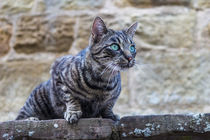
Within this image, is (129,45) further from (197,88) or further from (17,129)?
(197,88)

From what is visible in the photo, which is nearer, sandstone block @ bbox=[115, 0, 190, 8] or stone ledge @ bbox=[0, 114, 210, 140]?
stone ledge @ bbox=[0, 114, 210, 140]

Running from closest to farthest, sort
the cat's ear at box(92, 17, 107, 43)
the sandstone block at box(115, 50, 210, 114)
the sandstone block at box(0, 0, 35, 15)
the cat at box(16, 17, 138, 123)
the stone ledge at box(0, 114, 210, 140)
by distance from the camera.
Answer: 1. the stone ledge at box(0, 114, 210, 140)
2. the cat at box(16, 17, 138, 123)
3. the cat's ear at box(92, 17, 107, 43)
4. the sandstone block at box(115, 50, 210, 114)
5. the sandstone block at box(0, 0, 35, 15)

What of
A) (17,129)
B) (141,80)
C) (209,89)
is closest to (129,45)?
(17,129)

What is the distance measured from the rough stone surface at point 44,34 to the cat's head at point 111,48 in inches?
47.5

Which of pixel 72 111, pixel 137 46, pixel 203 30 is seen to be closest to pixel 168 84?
pixel 137 46

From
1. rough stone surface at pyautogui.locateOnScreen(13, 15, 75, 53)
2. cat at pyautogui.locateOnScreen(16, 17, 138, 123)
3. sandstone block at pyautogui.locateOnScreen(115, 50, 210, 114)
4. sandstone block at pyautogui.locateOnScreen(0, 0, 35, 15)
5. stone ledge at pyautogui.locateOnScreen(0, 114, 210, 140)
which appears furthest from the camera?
sandstone block at pyautogui.locateOnScreen(0, 0, 35, 15)

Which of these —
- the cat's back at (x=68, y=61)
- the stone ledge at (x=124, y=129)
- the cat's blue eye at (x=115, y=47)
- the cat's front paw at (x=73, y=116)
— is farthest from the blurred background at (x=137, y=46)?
the stone ledge at (x=124, y=129)

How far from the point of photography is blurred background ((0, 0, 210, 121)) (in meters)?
3.01

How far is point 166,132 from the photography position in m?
1.48

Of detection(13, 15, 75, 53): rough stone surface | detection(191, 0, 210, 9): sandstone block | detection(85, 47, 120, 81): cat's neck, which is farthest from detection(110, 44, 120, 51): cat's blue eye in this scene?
detection(191, 0, 210, 9): sandstone block

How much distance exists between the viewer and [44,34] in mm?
3229

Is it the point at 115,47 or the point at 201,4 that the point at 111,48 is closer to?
the point at 115,47

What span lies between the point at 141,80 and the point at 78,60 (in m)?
1.13

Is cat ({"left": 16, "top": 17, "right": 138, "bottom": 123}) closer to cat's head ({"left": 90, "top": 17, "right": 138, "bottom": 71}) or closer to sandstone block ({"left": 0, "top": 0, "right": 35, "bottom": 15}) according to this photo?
cat's head ({"left": 90, "top": 17, "right": 138, "bottom": 71})
